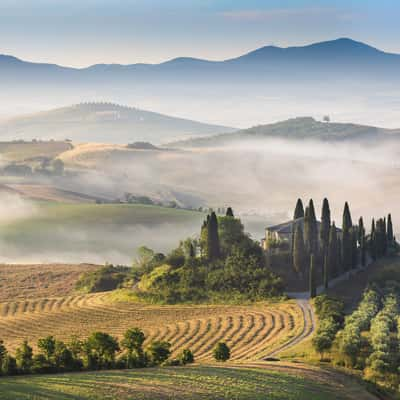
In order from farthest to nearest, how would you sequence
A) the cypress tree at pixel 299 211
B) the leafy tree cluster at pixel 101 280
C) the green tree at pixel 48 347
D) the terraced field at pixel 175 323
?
1. the cypress tree at pixel 299 211
2. the leafy tree cluster at pixel 101 280
3. the terraced field at pixel 175 323
4. the green tree at pixel 48 347

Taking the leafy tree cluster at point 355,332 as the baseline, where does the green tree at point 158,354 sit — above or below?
below

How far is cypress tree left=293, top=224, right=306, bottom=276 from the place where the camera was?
95312mm

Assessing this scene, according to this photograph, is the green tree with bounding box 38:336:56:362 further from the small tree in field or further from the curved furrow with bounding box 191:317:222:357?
the curved furrow with bounding box 191:317:222:357

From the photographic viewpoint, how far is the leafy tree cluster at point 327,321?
65.6 meters

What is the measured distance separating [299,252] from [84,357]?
136 feet

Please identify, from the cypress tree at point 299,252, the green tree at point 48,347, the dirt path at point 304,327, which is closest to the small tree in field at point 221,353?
the dirt path at point 304,327

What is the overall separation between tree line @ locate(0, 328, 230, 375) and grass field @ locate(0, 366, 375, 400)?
528 centimetres

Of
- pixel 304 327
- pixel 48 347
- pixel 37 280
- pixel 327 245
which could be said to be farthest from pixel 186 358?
pixel 37 280

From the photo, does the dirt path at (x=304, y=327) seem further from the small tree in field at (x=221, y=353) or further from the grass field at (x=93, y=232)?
the grass field at (x=93, y=232)

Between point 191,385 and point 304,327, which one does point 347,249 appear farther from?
point 191,385

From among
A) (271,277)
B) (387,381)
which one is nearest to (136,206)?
(271,277)

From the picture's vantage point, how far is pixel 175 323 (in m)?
82.1

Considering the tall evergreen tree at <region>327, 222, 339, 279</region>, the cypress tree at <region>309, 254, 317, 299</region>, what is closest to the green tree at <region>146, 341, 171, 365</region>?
the cypress tree at <region>309, 254, 317, 299</region>

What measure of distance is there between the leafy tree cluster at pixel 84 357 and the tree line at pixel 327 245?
30188 mm
